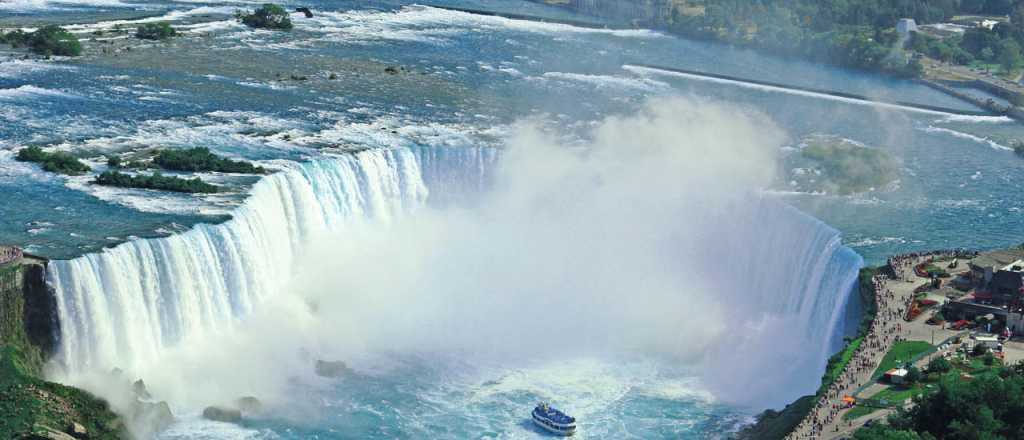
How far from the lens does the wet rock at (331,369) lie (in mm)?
53688

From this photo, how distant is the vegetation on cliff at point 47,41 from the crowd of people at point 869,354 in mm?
49113

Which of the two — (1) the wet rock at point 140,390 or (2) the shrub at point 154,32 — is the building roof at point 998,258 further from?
(2) the shrub at point 154,32

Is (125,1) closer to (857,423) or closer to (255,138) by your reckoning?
(255,138)

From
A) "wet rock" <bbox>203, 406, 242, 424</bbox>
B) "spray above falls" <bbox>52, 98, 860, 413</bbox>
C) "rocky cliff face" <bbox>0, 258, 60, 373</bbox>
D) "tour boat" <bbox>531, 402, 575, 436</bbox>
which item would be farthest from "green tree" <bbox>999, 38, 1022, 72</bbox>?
"rocky cliff face" <bbox>0, 258, 60, 373</bbox>

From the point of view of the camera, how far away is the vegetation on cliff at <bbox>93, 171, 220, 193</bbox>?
59906 mm

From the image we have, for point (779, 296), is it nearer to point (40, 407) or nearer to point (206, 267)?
point (206, 267)

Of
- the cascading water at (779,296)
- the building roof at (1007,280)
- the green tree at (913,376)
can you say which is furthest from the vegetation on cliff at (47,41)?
the green tree at (913,376)

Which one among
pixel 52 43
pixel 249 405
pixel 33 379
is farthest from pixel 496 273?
pixel 52 43

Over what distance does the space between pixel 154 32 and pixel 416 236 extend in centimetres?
3314

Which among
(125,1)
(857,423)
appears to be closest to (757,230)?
(857,423)

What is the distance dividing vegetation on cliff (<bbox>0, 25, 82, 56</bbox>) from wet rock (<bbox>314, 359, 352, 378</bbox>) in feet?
123

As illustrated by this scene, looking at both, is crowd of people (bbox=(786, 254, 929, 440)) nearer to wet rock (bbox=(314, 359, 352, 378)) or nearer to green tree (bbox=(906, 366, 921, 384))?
green tree (bbox=(906, 366, 921, 384))

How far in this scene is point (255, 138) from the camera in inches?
2758

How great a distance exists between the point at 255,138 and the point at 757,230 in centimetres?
2424
